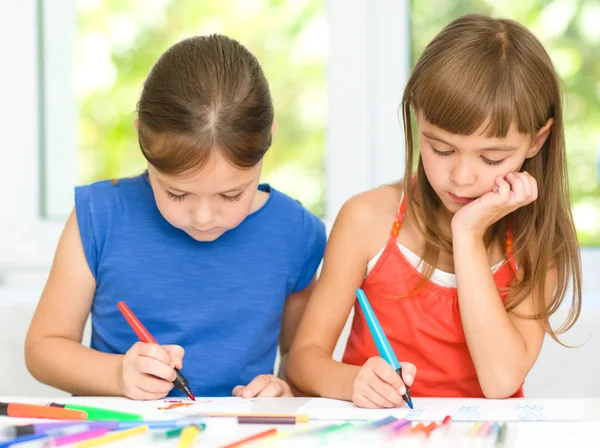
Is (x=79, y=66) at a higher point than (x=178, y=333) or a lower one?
higher

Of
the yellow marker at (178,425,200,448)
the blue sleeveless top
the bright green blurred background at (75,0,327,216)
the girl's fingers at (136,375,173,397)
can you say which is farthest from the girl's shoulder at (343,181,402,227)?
the bright green blurred background at (75,0,327,216)

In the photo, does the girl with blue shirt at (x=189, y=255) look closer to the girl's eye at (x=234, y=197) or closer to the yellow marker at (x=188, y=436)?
the girl's eye at (x=234, y=197)

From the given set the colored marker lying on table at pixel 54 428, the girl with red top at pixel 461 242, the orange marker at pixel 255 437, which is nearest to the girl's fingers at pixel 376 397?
the girl with red top at pixel 461 242

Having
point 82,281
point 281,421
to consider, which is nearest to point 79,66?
point 82,281

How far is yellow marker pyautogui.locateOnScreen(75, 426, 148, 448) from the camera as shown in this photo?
658 mm

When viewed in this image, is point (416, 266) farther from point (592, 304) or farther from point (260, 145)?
point (592, 304)

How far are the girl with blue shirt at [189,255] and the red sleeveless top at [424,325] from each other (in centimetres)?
12

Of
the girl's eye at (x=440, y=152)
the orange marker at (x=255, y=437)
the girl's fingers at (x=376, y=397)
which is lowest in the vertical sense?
the girl's fingers at (x=376, y=397)

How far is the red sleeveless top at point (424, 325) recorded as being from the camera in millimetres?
1061

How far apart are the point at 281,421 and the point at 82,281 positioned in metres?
0.42

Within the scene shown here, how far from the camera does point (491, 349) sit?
36.7 inches

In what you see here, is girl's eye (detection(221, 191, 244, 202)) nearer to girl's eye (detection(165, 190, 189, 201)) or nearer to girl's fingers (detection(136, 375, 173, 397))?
girl's eye (detection(165, 190, 189, 201))

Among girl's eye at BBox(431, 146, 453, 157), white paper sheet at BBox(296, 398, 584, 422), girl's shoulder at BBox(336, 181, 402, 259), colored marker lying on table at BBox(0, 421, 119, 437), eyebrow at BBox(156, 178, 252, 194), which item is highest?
girl's eye at BBox(431, 146, 453, 157)

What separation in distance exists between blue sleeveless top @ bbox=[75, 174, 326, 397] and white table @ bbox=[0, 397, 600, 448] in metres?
0.22
